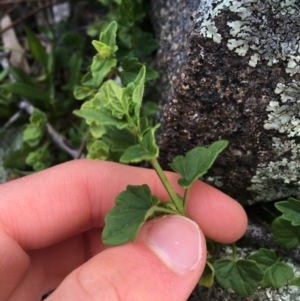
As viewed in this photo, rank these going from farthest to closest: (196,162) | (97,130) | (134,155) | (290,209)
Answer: (97,130), (290,209), (196,162), (134,155)

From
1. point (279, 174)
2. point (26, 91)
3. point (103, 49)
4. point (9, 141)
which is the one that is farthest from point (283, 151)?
point (9, 141)

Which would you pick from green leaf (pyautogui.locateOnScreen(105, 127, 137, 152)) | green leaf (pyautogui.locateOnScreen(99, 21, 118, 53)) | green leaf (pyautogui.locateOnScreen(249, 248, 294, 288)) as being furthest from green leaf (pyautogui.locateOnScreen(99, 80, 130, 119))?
green leaf (pyautogui.locateOnScreen(249, 248, 294, 288))

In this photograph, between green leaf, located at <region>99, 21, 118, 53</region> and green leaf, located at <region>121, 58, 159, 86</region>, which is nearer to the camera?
green leaf, located at <region>99, 21, 118, 53</region>

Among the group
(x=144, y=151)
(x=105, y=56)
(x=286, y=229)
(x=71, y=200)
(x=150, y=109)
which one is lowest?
(x=286, y=229)

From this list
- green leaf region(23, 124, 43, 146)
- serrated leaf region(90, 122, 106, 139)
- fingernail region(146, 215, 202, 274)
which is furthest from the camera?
green leaf region(23, 124, 43, 146)

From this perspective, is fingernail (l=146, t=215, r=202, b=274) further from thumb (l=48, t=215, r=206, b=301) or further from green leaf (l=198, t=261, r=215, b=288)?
green leaf (l=198, t=261, r=215, b=288)

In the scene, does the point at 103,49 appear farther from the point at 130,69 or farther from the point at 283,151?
the point at 283,151
